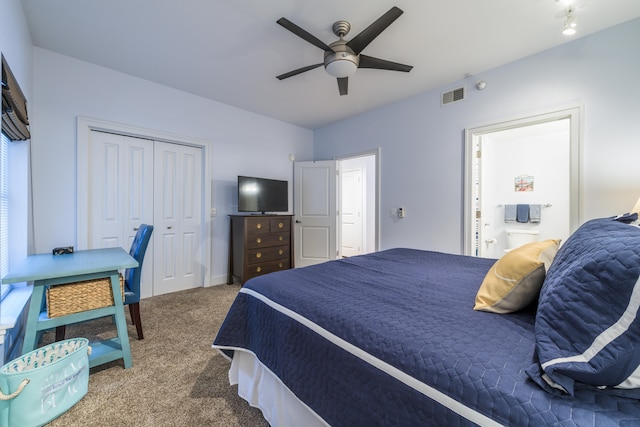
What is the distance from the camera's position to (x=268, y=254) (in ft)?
12.7

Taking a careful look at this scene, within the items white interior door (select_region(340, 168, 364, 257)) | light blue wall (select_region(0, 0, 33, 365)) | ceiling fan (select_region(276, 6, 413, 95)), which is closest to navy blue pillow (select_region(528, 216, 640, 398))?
ceiling fan (select_region(276, 6, 413, 95))

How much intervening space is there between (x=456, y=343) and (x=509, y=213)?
4.59 m

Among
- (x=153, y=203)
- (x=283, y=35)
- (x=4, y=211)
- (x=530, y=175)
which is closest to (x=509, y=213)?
(x=530, y=175)

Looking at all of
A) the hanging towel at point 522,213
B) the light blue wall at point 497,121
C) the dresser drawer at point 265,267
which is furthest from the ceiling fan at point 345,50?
the hanging towel at point 522,213

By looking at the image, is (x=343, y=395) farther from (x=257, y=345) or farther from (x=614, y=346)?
(x=614, y=346)

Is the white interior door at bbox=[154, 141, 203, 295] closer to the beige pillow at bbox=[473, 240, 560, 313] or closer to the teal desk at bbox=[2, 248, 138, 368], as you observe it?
the teal desk at bbox=[2, 248, 138, 368]

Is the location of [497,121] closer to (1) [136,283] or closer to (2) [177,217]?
(1) [136,283]

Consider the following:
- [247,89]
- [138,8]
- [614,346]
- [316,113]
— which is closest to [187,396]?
[614,346]

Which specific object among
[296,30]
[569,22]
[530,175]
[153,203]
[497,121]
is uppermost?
[569,22]

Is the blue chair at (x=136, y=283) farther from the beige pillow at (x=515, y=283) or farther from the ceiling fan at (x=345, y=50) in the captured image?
the beige pillow at (x=515, y=283)

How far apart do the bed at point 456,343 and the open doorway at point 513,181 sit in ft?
6.24

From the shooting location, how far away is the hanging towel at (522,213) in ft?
13.9

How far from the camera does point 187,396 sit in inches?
61.0

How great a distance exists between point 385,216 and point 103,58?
3847 mm
